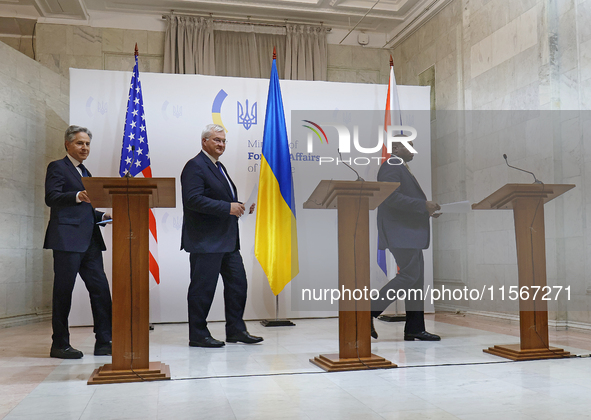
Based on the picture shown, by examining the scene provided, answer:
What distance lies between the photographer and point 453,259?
254 inches

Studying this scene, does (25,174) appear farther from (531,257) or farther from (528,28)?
(528,28)

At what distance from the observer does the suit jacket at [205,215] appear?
382 centimetres

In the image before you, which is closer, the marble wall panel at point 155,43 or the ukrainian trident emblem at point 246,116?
the ukrainian trident emblem at point 246,116

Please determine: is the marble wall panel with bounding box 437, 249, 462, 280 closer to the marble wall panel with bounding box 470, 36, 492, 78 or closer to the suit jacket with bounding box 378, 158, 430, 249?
the marble wall panel with bounding box 470, 36, 492, 78

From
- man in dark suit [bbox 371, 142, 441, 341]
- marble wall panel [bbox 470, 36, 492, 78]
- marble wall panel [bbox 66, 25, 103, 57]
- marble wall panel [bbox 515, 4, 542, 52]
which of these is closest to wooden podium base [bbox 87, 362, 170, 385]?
man in dark suit [bbox 371, 142, 441, 341]

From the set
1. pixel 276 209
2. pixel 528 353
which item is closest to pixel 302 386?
pixel 528 353

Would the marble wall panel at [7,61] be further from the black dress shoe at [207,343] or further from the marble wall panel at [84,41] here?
the black dress shoe at [207,343]

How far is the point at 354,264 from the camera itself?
311 centimetres

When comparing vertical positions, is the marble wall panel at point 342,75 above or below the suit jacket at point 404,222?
above

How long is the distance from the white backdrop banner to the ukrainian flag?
0.99ft

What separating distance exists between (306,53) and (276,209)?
124 inches

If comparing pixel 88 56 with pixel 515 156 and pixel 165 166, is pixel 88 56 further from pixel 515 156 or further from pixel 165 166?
pixel 515 156

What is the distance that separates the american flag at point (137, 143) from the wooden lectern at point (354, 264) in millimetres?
2632
